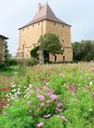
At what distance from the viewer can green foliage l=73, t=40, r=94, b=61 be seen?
59438 mm

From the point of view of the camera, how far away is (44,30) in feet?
189

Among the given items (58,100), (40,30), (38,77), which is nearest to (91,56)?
(40,30)

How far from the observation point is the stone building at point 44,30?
58.6 metres

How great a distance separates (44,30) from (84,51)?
11.0 metres

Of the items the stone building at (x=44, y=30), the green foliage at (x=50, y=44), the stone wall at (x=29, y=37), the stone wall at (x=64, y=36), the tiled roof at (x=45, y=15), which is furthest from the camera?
the stone wall at (x=64, y=36)

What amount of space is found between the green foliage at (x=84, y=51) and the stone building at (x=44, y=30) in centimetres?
248

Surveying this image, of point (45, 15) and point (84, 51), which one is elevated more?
point (45, 15)

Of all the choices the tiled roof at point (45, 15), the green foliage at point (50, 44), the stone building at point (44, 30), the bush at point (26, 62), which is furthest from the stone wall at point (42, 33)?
the bush at point (26, 62)

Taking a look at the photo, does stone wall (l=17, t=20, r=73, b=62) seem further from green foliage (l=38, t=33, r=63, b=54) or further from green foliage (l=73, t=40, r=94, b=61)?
green foliage (l=38, t=33, r=63, b=54)

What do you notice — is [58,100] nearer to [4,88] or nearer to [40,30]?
[4,88]

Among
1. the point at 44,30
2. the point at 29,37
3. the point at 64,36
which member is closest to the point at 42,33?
the point at 44,30

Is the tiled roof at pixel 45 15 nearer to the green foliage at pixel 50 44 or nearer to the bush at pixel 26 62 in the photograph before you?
the green foliage at pixel 50 44

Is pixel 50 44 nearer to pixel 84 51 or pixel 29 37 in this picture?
pixel 84 51

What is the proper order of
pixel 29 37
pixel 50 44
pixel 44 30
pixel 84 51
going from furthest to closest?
pixel 29 37, pixel 84 51, pixel 44 30, pixel 50 44
